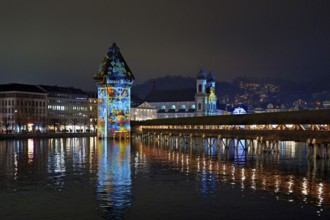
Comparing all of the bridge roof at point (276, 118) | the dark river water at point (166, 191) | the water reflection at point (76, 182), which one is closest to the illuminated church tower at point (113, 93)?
the bridge roof at point (276, 118)

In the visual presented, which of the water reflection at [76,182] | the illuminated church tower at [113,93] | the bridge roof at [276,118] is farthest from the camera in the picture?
the illuminated church tower at [113,93]

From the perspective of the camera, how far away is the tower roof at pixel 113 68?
409 ft

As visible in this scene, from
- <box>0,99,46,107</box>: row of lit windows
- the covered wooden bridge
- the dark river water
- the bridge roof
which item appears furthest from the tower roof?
the dark river water

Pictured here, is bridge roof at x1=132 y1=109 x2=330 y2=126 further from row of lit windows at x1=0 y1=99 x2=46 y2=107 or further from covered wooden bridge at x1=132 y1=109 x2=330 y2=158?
row of lit windows at x1=0 y1=99 x2=46 y2=107

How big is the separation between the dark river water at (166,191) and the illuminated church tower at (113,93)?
70756mm

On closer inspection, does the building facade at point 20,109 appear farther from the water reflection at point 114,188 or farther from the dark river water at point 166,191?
the water reflection at point 114,188

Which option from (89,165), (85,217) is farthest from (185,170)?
(85,217)

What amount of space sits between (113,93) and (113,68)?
6.20m

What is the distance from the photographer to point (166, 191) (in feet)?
118

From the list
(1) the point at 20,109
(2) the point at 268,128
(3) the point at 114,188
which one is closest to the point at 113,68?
(2) the point at 268,128

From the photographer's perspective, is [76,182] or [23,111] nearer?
[76,182]

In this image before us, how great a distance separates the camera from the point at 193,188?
1462 inches

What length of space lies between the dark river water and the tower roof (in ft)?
233

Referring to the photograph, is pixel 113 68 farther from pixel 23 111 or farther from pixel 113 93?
pixel 23 111
